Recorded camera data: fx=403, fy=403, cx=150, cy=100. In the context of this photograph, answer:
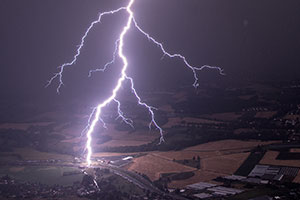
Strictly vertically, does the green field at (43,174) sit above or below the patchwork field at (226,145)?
below

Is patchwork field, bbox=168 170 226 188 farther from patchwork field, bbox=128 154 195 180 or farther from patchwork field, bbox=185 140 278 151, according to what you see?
patchwork field, bbox=185 140 278 151

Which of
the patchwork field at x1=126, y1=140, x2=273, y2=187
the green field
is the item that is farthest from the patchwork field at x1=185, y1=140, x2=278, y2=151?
the green field

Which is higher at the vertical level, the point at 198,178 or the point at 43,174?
the point at 43,174

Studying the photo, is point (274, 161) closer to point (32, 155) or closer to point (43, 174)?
point (43, 174)

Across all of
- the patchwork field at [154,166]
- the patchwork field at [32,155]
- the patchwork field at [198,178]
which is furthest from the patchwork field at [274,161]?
the patchwork field at [32,155]

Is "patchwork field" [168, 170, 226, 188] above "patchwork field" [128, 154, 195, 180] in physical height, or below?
below

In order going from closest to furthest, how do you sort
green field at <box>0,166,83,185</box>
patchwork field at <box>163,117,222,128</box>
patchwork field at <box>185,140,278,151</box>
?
green field at <box>0,166,83,185</box>, patchwork field at <box>185,140,278,151</box>, patchwork field at <box>163,117,222,128</box>

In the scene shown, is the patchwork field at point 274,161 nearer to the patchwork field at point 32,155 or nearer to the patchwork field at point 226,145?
the patchwork field at point 226,145

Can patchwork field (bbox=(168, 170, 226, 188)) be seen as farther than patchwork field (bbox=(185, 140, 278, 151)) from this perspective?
No

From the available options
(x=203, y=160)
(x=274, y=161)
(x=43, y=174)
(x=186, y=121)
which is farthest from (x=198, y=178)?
(x=186, y=121)

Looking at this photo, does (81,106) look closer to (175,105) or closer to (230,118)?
(175,105)

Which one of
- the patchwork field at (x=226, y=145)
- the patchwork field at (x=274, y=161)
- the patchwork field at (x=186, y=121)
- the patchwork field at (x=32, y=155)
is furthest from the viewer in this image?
the patchwork field at (x=186, y=121)

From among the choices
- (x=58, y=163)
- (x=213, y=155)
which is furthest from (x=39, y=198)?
(x=213, y=155)
